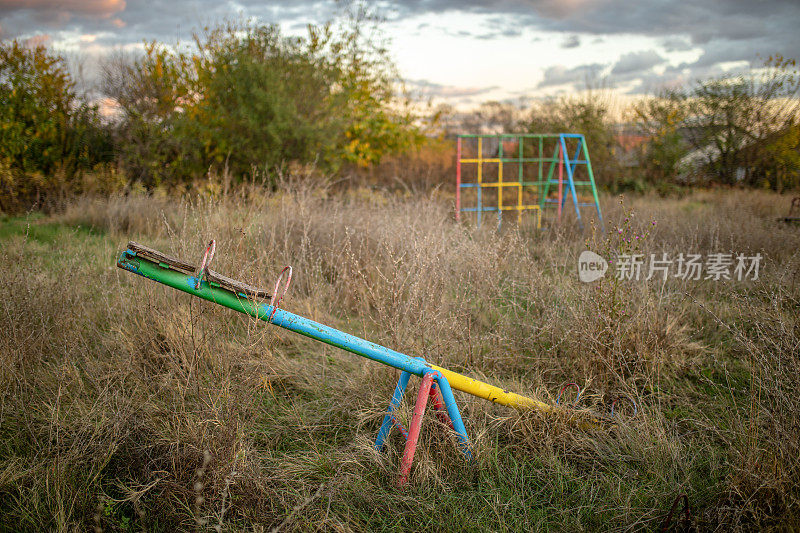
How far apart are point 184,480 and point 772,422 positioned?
2473 millimetres

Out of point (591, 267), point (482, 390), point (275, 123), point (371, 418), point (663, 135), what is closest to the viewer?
point (482, 390)

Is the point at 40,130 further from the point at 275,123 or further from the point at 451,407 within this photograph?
the point at 451,407

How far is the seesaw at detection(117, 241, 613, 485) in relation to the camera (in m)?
2.00

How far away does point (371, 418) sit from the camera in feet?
9.02

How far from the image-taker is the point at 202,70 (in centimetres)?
1141

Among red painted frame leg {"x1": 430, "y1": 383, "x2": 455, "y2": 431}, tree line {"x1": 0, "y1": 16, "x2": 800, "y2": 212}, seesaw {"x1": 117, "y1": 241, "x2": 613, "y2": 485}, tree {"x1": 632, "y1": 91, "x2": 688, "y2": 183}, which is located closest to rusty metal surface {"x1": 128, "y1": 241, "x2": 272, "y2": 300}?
seesaw {"x1": 117, "y1": 241, "x2": 613, "y2": 485}

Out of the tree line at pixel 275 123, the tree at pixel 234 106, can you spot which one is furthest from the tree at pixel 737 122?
the tree at pixel 234 106

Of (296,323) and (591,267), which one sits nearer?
(296,323)

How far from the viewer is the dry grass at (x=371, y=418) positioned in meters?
2.11

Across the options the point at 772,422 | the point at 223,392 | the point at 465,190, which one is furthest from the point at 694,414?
the point at 465,190

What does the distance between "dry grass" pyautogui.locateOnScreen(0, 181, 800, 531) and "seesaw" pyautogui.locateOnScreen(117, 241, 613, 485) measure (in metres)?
0.20

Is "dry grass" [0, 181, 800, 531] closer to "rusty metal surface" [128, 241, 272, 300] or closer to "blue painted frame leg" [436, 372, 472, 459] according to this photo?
"blue painted frame leg" [436, 372, 472, 459]

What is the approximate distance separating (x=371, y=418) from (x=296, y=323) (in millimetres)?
880

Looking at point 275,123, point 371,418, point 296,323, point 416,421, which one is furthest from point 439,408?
point 275,123
